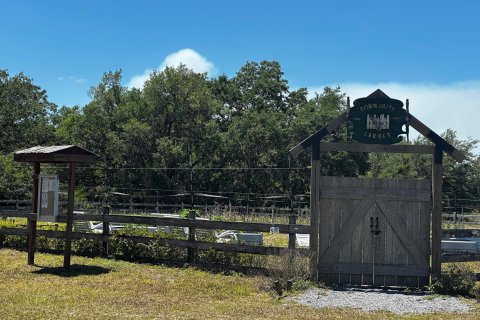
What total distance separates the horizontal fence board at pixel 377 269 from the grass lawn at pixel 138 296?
1570 mm

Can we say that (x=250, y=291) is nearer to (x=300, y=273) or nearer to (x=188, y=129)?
(x=300, y=273)

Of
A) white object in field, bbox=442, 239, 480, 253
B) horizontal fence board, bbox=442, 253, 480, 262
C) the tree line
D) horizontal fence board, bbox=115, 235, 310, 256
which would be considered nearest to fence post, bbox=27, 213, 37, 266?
horizontal fence board, bbox=115, 235, 310, 256

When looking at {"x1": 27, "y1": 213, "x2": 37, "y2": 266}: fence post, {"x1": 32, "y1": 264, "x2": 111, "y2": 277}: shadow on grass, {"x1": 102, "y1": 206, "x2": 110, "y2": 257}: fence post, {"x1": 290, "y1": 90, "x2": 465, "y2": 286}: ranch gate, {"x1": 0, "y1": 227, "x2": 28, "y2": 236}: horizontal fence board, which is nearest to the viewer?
{"x1": 290, "y1": 90, "x2": 465, "y2": 286}: ranch gate

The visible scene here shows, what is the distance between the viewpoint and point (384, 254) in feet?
35.9

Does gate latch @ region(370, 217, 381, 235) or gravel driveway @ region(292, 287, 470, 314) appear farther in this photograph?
gate latch @ region(370, 217, 381, 235)

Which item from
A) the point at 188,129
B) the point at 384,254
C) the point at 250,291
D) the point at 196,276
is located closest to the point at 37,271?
the point at 196,276

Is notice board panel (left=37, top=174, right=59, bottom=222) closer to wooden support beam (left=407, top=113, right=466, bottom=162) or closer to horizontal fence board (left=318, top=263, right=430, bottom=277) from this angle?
horizontal fence board (left=318, top=263, right=430, bottom=277)

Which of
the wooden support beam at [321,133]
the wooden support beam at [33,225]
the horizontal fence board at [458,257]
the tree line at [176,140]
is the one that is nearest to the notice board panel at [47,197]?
the wooden support beam at [33,225]

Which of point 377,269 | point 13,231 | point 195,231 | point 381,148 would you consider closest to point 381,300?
point 377,269

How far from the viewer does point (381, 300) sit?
→ 9.45 m

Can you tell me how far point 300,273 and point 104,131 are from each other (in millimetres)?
49742

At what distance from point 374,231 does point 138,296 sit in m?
4.85

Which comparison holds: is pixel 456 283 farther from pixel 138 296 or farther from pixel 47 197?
pixel 47 197

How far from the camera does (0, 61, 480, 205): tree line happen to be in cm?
5438
